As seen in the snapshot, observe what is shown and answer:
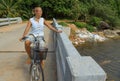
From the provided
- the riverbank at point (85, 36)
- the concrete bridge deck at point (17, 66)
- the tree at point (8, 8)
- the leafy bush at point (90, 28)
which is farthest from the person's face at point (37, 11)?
the leafy bush at point (90, 28)

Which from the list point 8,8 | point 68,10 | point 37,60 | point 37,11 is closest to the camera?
point 37,60

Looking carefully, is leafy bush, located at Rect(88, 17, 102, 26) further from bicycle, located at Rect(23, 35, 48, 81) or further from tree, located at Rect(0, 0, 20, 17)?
bicycle, located at Rect(23, 35, 48, 81)

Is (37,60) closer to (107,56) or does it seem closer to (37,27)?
(37,27)

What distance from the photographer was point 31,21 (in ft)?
23.8

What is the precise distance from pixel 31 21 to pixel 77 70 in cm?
398

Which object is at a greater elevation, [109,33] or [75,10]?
[75,10]

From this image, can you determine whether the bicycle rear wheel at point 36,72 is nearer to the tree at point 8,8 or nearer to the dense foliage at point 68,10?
the tree at point 8,8

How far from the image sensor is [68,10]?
3978cm

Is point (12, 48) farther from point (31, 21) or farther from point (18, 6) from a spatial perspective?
point (18, 6)

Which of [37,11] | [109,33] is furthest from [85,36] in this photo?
[37,11]

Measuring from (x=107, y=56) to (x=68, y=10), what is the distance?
53.8 ft

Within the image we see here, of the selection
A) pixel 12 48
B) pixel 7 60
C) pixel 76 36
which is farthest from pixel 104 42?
pixel 7 60

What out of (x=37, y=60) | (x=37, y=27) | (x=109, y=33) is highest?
(x=37, y=27)

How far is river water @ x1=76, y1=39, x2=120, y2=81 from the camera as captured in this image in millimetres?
19109
